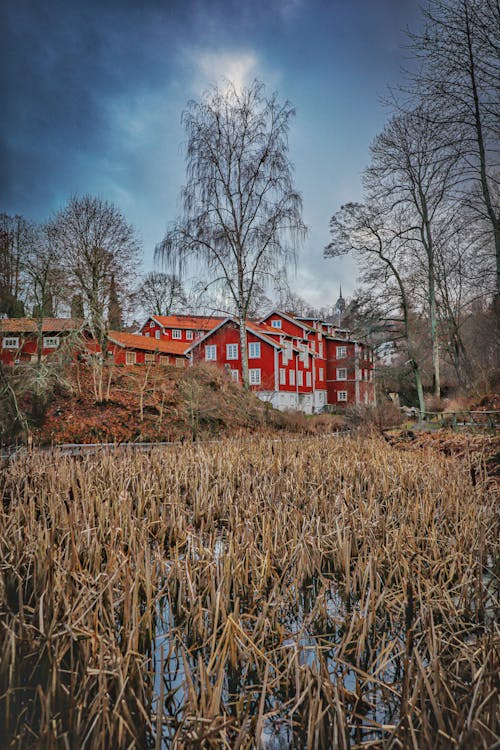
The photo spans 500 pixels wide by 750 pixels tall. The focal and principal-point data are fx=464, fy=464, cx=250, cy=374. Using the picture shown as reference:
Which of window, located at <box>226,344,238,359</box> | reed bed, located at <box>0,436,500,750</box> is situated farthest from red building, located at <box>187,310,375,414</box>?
reed bed, located at <box>0,436,500,750</box>

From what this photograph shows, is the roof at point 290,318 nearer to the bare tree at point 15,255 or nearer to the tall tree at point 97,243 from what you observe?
the tall tree at point 97,243

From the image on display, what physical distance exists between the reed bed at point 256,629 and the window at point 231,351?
31709 millimetres

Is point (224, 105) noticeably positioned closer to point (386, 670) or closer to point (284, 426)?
point (284, 426)

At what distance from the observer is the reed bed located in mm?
1627

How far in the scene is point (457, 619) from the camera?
2502 millimetres

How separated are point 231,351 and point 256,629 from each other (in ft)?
114

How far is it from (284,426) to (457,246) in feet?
43.3

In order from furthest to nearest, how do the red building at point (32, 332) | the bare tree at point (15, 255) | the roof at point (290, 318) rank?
the roof at point (290, 318)
the bare tree at point (15, 255)
the red building at point (32, 332)

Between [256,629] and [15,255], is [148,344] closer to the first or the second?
[15,255]

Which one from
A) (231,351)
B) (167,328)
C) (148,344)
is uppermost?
(167,328)

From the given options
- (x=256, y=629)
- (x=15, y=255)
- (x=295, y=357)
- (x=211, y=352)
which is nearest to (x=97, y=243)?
(x=15, y=255)

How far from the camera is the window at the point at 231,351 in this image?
36.6m

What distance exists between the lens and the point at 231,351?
121 feet

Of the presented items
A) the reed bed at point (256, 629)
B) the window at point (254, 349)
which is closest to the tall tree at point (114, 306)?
the window at point (254, 349)
